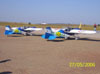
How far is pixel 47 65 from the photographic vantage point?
7.22 meters

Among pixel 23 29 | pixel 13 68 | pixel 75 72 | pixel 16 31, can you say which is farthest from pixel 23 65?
pixel 23 29

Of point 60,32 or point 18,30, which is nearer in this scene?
point 60,32

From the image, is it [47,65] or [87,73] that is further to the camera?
[47,65]

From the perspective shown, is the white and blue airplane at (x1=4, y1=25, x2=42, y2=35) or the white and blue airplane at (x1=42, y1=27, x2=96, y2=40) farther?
the white and blue airplane at (x1=4, y1=25, x2=42, y2=35)

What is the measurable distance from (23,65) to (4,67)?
0.98 meters

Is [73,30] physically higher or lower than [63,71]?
higher

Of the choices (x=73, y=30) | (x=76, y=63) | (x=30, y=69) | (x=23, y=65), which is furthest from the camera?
(x=73, y=30)

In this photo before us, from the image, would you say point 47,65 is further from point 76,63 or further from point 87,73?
point 87,73

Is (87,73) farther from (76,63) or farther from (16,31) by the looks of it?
(16,31)

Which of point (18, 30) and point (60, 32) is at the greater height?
point (18, 30)

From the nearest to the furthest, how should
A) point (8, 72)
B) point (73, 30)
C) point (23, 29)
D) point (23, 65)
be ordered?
point (8, 72), point (23, 65), point (73, 30), point (23, 29)

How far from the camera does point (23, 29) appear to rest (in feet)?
80.0

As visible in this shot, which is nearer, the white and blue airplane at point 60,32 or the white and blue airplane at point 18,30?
the white and blue airplane at point 60,32

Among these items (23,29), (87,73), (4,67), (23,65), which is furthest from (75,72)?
(23,29)
